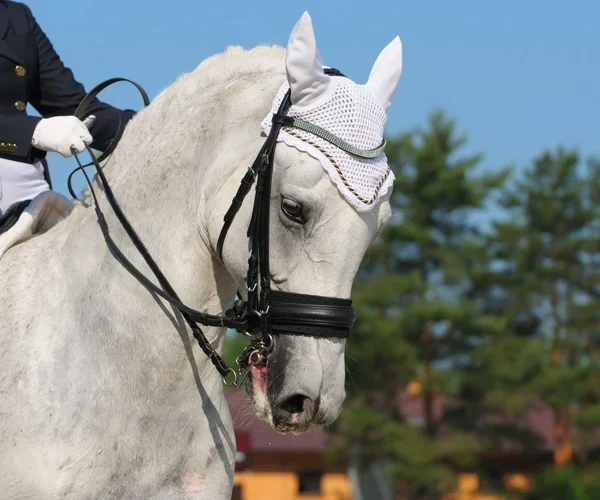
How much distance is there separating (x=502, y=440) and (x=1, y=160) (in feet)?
139

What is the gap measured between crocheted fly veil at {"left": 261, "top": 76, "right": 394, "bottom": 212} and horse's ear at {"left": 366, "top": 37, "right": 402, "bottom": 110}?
17cm

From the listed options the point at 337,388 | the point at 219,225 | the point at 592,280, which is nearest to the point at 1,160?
the point at 219,225

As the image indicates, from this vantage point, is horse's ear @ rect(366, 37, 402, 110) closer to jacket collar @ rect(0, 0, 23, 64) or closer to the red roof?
jacket collar @ rect(0, 0, 23, 64)

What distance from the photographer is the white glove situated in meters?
5.12

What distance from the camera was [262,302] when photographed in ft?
14.8

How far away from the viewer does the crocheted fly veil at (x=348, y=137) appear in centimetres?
453

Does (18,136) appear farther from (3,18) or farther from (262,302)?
(262,302)

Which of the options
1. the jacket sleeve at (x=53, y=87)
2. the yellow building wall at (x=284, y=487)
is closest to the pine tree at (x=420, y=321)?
the yellow building wall at (x=284, y=487)

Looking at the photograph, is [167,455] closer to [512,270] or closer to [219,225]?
[219,225]

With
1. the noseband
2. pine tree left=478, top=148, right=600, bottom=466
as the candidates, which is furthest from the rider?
pine tree left=478, top=148, right=600, bottom=466

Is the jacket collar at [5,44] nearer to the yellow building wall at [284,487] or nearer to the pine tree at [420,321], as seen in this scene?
the pine tree at [420,321]

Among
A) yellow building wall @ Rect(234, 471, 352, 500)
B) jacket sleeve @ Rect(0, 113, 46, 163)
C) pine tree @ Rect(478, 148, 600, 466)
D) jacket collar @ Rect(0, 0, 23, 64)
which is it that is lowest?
yellow building wall @ Rect(234, 471, 352, 500)

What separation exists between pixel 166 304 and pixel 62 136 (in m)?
1.02

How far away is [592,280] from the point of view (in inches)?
1908
